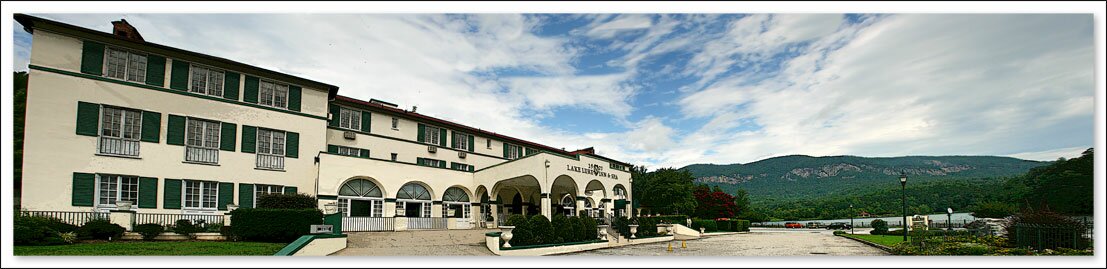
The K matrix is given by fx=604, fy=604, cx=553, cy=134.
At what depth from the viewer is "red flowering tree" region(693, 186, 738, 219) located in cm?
4503

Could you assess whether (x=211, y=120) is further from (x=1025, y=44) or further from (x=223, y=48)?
(x=1025, y=44)

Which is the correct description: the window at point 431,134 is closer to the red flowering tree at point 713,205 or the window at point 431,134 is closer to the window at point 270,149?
the window at point 270,149

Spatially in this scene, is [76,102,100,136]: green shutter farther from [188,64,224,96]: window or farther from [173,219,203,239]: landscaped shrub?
[173,219,203,239]: landscaped shrub

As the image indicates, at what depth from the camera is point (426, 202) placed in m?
23.9

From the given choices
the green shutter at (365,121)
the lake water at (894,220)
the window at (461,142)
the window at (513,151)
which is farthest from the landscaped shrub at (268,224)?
the lake water at (894,220)

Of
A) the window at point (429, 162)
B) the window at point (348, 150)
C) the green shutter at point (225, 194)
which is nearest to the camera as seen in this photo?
the green shutter at point (225, 194)

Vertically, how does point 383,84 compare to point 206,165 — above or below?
above

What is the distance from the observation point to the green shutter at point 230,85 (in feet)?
64.1

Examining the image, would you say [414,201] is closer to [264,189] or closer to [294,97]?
[264,189]

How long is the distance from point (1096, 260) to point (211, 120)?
80.4ft

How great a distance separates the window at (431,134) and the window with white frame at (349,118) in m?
3.43

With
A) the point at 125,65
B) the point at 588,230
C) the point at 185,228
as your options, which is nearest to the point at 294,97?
the point at 125,65

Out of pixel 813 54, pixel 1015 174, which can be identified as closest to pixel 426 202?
pixel 813 54

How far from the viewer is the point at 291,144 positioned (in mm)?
21188
